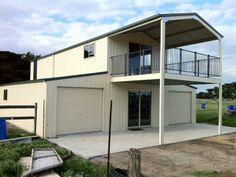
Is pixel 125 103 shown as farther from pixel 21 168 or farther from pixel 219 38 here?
pixel 21 168

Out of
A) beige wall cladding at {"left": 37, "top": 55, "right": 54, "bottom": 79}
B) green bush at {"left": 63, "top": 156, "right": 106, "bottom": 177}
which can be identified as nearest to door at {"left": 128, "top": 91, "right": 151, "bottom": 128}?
green bush at {"left": 63, "top": 156, "right": 106, "bottom": 177}

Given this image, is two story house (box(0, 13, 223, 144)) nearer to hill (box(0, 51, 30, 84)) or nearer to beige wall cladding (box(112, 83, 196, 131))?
beige wall cladding (box(112, 83, 196, 131))

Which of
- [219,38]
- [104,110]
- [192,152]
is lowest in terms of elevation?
[192,152]

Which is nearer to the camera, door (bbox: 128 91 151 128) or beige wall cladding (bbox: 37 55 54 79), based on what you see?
door (bbox: 128 91 151 128)

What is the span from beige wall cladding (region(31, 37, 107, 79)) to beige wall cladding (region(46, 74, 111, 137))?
3.50 ft

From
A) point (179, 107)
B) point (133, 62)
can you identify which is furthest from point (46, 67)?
point (179, 107)

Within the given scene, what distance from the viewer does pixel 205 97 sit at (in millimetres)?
85438

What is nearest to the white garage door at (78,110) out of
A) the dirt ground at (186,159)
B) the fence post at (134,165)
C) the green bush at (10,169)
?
the dirt ground at (186,159)

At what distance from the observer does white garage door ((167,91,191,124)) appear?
664 inches

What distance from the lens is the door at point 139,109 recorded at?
14284mm

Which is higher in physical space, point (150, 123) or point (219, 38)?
point (219, 38)

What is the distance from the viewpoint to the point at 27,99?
1311cm

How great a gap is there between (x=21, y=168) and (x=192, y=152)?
594cm

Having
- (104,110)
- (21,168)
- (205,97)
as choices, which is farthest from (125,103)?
(205,97)
